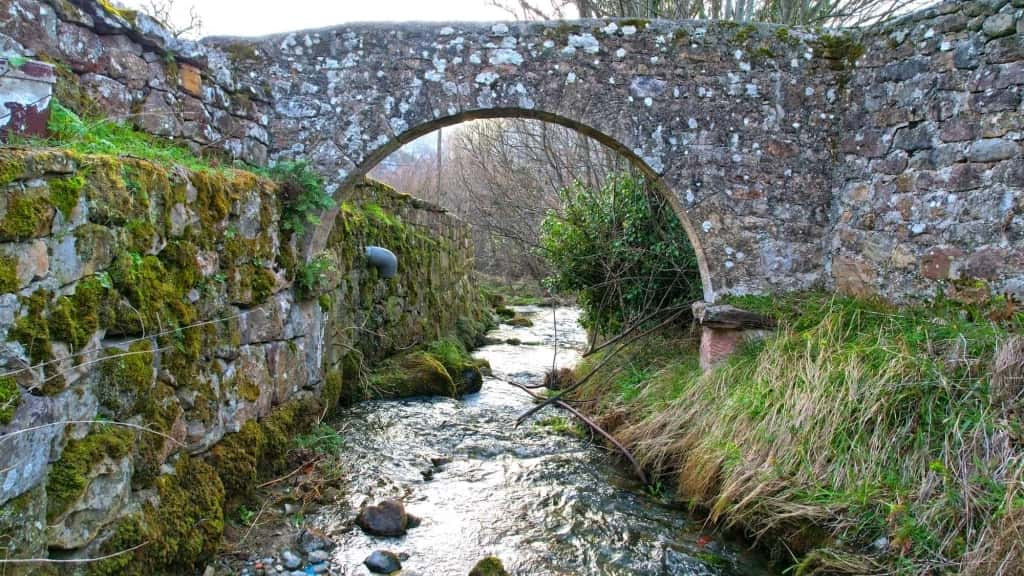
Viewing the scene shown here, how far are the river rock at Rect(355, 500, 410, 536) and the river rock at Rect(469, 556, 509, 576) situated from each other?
609 mm

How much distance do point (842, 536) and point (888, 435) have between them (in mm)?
610

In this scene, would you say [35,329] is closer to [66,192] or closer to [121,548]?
[66,192]

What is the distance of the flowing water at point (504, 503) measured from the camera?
3.17 meters

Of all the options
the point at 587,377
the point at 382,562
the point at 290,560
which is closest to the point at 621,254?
the point at 587,377

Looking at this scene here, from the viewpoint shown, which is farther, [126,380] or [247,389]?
[247,389]

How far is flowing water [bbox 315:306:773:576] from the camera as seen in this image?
125 inches

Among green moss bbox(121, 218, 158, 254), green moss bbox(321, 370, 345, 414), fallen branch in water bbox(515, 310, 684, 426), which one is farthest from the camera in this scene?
fallen branch in water bbox(515, 310, 684, 426)

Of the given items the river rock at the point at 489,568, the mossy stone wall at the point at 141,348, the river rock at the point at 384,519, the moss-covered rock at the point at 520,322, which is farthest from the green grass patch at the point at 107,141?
the moss-covered rock at the point at 520,322

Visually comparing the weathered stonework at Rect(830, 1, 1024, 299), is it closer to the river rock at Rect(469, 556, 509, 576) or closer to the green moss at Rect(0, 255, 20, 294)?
the river rock at Rect(469, 556, 509, 576)

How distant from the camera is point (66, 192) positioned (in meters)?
2.14

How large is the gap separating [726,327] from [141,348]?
3.60 m

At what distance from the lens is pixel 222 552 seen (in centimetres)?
294

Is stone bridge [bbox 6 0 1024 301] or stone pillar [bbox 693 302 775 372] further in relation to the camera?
stone bridge [bbox 6 0 1024 301]

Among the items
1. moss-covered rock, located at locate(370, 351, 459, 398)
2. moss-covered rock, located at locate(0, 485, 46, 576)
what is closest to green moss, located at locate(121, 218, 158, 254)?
moss-covered rock, located at locate(0, 485, 46, 576)
